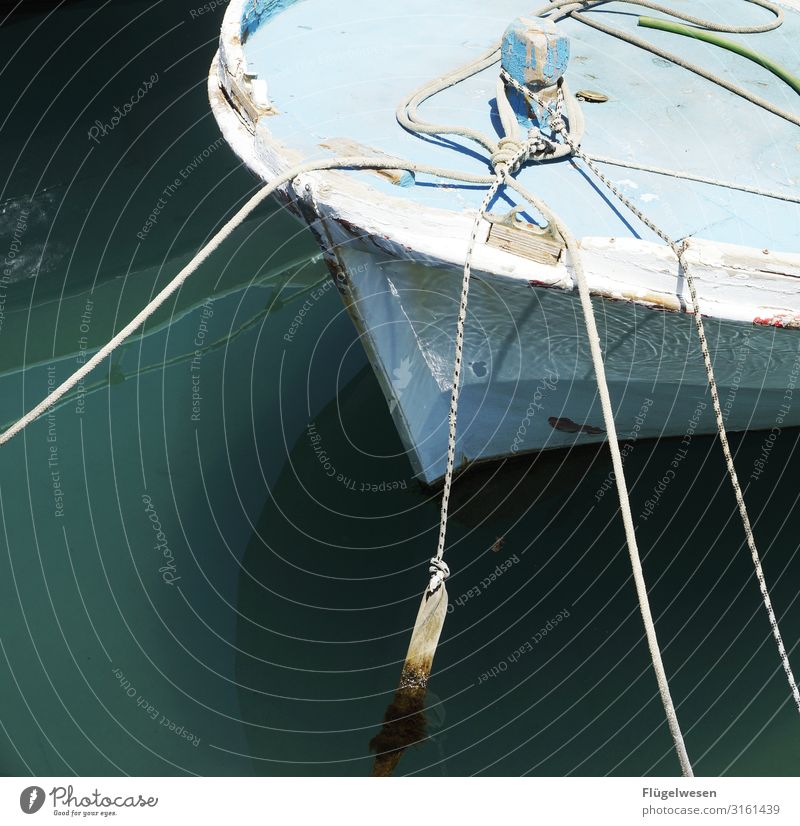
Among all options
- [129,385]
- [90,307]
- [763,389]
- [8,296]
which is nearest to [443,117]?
[763,389]

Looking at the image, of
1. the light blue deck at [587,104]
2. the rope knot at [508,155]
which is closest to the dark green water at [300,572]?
the light blue deck at [587,104]

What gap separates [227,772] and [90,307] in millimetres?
2590

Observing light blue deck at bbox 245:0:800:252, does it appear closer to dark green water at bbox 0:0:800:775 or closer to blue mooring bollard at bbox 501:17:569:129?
blue mooring bollard at bbox 501:17:569:129

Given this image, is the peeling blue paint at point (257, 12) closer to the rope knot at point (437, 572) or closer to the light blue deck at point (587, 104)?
the light blue deck at point (587, 104)

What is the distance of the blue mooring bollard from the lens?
9.66ft

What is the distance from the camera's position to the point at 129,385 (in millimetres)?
4312

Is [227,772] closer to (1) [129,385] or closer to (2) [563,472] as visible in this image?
(2) [563,472]

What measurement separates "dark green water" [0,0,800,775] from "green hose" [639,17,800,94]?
52.3 inches

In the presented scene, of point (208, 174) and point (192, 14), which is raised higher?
point (192, 14)

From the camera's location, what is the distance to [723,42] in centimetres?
362

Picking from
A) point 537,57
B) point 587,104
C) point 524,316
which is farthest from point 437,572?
point 587,104

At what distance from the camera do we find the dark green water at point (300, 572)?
3018 mm

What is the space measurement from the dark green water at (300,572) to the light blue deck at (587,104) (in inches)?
45.5

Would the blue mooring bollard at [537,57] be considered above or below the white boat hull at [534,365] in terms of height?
above
